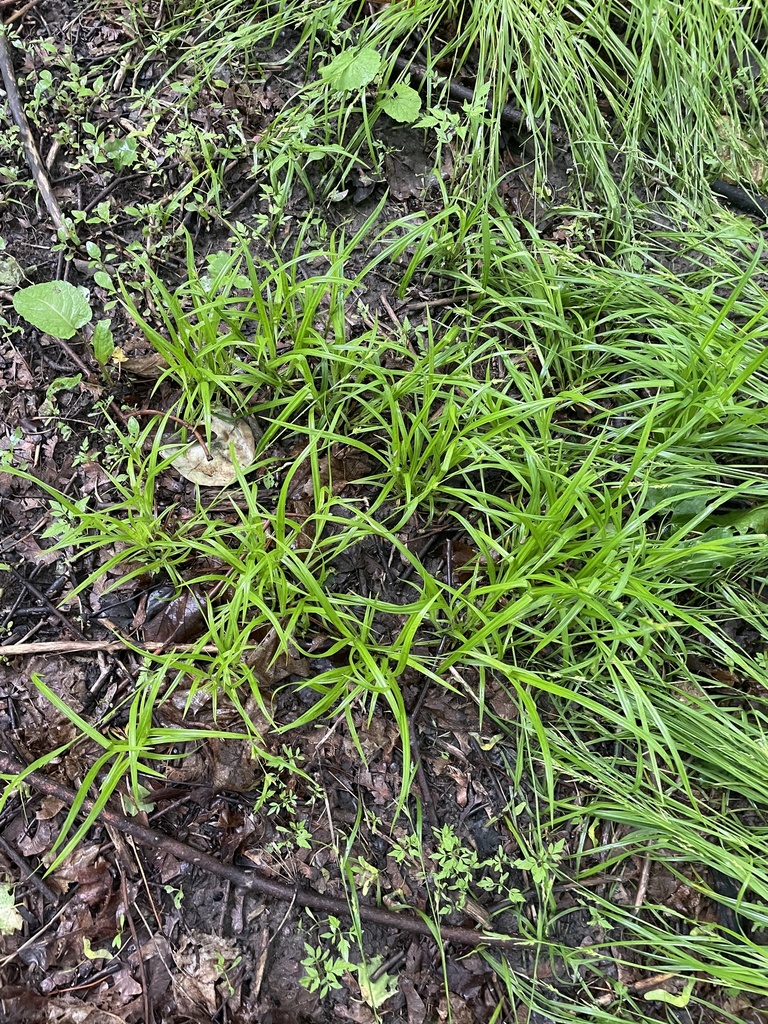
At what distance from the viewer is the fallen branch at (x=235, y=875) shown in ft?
4.66

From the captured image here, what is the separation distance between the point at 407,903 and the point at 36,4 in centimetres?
296

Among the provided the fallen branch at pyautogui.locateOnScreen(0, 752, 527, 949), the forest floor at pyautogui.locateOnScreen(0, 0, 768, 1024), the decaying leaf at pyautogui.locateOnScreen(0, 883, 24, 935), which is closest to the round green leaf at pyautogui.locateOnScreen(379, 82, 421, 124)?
the forest floor at pyautogui.locateOnScreen(0, 0, 768, 1024)

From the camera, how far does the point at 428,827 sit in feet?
5.01

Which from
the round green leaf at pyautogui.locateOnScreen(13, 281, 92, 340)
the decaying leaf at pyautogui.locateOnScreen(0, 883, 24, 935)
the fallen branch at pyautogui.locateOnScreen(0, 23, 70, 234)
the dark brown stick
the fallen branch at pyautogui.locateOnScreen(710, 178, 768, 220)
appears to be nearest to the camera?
the decaying leaf at pyautogui.locateOnScreen(0, 883, 24, 935)

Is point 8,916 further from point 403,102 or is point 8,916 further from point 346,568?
point 403,102

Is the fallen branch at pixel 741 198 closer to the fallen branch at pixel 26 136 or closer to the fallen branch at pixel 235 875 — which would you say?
the fallen branch at pixel 26 136

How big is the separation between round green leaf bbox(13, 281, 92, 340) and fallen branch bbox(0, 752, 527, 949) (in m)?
1.15

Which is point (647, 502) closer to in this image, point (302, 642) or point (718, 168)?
point (302, 642)

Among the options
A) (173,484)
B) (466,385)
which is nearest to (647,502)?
(466,385)

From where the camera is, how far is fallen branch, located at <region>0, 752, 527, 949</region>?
142 cm

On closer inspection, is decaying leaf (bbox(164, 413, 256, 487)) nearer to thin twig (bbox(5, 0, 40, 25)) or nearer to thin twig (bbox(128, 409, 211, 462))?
thin twig (bbox(128, 409, 211, 462))

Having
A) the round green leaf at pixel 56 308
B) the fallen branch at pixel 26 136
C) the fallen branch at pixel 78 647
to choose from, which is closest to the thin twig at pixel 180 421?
the round green leaf at pixel 56 308

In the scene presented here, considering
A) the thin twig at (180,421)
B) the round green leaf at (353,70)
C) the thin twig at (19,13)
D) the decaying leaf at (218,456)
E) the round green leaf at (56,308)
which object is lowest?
the decaying leaf at (218,456)

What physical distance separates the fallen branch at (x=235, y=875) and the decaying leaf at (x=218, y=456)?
0.84m
